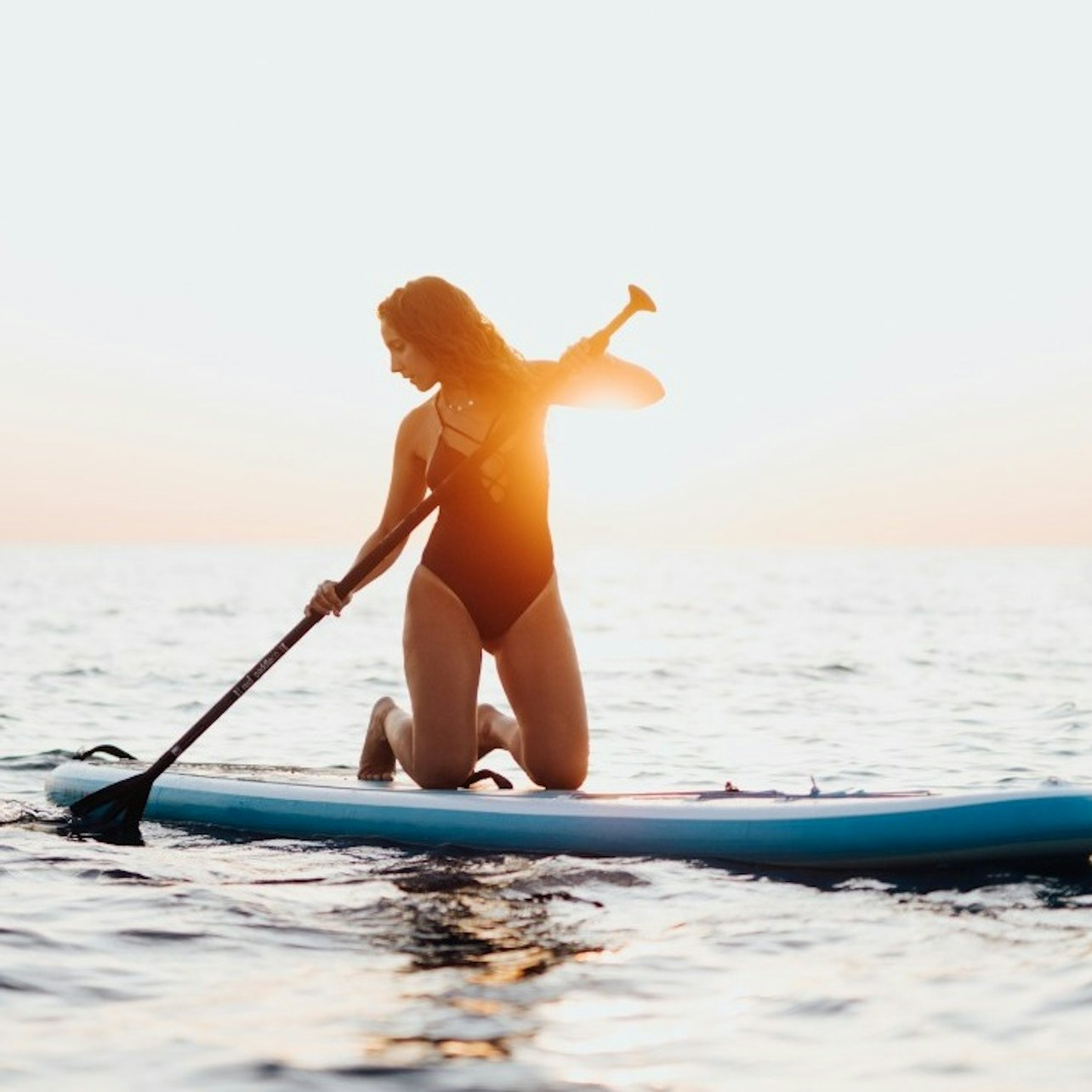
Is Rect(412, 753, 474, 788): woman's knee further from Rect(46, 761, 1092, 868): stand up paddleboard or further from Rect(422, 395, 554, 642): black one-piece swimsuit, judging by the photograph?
Rect(422, 395, 554, 642): black one-piece swimsuit

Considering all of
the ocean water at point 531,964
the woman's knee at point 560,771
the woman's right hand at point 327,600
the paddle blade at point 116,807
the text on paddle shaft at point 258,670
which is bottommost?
the ocean water at point 531,964

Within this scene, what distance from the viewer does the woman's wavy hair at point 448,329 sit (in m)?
5.66

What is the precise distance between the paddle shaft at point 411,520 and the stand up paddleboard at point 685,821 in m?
0.41

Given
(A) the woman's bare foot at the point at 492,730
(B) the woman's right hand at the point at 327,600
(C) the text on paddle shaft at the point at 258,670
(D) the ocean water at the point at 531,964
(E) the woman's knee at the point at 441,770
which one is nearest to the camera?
(D) the ocean water at the point at 531,964

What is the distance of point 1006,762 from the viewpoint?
9633mm

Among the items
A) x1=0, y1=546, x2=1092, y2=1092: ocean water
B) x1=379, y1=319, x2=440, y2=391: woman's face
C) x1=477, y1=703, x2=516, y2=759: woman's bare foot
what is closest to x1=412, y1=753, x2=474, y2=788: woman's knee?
x1=477, y1=703, x2=516, y2=759: woman's bare foot

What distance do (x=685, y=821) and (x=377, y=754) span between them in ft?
5.20

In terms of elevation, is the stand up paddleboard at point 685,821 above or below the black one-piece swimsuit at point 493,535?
below

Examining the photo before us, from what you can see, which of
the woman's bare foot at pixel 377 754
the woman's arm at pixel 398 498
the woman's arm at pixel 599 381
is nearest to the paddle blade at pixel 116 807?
the woman's bare foot at pixel 377 754

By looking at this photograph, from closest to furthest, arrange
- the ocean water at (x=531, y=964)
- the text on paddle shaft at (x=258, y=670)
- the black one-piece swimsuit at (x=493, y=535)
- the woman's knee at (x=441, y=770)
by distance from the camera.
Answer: the ocean water at (x=531, y=964) < the black one-piece swimsuit at (x=493, y=535) < the woman's knee at (x=441, y=770) < the text on paddle shaft at (x=258, y=670)

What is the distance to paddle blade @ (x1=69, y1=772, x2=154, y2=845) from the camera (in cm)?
655

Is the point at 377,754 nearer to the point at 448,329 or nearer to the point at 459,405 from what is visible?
the point at 459,405

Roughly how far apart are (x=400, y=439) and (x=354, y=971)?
7.89 ft

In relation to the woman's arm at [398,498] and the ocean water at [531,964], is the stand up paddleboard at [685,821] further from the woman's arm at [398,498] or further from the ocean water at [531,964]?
the woman's arm at [398,498]
